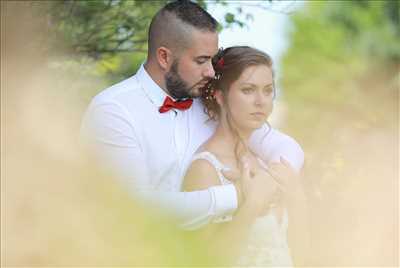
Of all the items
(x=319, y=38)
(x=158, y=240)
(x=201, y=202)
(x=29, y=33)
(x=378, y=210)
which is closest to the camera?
(x=158, y=240)

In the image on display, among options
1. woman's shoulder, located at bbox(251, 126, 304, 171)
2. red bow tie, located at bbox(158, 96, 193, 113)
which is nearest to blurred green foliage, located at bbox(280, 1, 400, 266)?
woman's shoulder, located at bbox(251, 126, 304, 171)

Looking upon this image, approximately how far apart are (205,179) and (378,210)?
6.11 meters

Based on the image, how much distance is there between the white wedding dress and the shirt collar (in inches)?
13.4

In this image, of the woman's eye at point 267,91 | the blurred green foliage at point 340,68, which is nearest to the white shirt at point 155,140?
the woman's eye at point 267,91

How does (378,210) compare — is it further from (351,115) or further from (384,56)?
(384,56)

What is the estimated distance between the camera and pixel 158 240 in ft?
5.87

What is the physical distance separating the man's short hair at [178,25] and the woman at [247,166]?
20 cm

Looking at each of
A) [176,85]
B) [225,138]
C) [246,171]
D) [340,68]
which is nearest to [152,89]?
[176,85]

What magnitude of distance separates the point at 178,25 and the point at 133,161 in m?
0.89

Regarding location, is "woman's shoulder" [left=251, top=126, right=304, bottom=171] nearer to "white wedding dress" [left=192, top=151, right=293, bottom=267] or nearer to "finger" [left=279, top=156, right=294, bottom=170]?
"finger" [left=279, top=156, right=294, bottom=170]

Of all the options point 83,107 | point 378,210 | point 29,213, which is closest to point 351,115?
point 378,210

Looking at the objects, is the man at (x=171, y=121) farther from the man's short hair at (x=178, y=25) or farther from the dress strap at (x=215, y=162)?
the dress strap at (x=215, y=162)

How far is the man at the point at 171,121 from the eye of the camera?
4254mm

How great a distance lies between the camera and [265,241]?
4.61 metres
